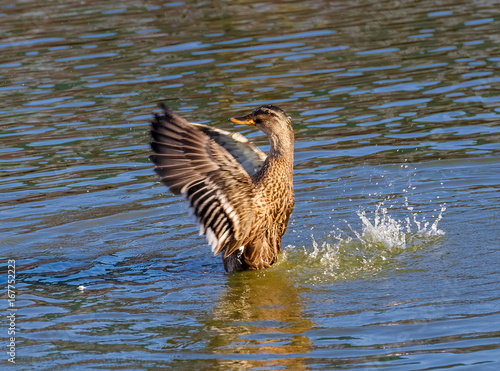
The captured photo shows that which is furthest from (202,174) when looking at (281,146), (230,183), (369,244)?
(369,244)

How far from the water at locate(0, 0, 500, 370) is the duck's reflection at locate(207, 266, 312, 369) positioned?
0.9 inches

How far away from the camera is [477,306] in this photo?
5.88 meters

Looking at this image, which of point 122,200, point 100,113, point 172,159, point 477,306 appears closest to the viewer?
point 477,306

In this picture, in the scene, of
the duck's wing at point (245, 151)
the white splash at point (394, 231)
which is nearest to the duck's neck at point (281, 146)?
the duck's wing at point (245, 151)

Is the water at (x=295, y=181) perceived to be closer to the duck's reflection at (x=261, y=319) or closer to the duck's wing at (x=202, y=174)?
the duck's reflection at (x=261, y=319)

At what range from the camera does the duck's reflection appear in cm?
551

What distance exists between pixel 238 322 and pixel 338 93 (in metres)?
6.35

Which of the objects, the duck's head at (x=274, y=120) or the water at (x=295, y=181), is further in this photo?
the duck's head at (x=274, y=120)

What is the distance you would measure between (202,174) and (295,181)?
2862mm

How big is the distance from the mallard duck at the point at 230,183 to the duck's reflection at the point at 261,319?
0.31m

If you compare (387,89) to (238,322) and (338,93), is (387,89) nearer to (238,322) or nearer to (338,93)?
(338,93)

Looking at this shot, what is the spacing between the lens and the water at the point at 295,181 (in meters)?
5.71

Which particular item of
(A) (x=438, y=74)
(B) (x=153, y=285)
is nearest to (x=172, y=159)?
(B) (x=153, y=285)

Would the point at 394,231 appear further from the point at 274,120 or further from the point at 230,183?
the point at 230,183
